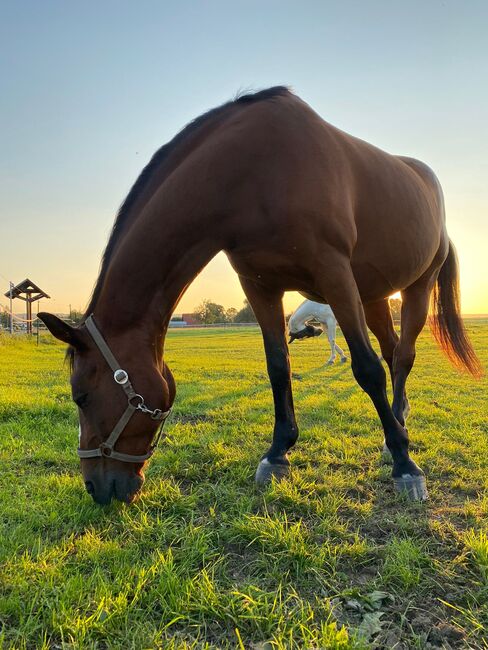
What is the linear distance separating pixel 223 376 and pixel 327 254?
7.03 m

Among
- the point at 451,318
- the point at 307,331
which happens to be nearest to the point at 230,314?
the point at 307,331

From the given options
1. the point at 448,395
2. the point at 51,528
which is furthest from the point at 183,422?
the point at 448,395

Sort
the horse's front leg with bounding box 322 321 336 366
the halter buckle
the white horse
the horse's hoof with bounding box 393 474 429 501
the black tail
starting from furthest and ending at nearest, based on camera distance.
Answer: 1. the white horse
2. the horse's front leg with bounding box 322 321 336 366
3. the black tail
4. the horse's hoof with bounding box 393 474 429 501
5. the halter buckle

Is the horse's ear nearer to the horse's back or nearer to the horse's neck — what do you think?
the horse's neck

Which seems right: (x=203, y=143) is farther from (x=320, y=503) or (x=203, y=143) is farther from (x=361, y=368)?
(x=320, y=503)

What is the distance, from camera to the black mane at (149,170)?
2.54 meters

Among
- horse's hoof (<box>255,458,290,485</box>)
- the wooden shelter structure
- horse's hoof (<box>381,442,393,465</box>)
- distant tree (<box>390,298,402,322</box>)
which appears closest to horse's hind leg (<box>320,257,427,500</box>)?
horse's hoof (<box>381,442,393,465</box>)

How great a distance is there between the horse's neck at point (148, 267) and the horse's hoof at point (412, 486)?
5.96 feet

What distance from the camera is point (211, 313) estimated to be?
232 feet

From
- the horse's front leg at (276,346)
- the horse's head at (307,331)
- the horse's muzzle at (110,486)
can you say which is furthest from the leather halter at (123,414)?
the horse's head at (307,331)

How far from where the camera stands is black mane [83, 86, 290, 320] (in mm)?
2543

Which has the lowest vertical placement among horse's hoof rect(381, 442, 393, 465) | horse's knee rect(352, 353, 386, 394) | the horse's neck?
horse's hoof rect(381, 442, 393, 465)

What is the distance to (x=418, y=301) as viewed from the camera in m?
4.15

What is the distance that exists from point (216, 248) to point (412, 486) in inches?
77.1
